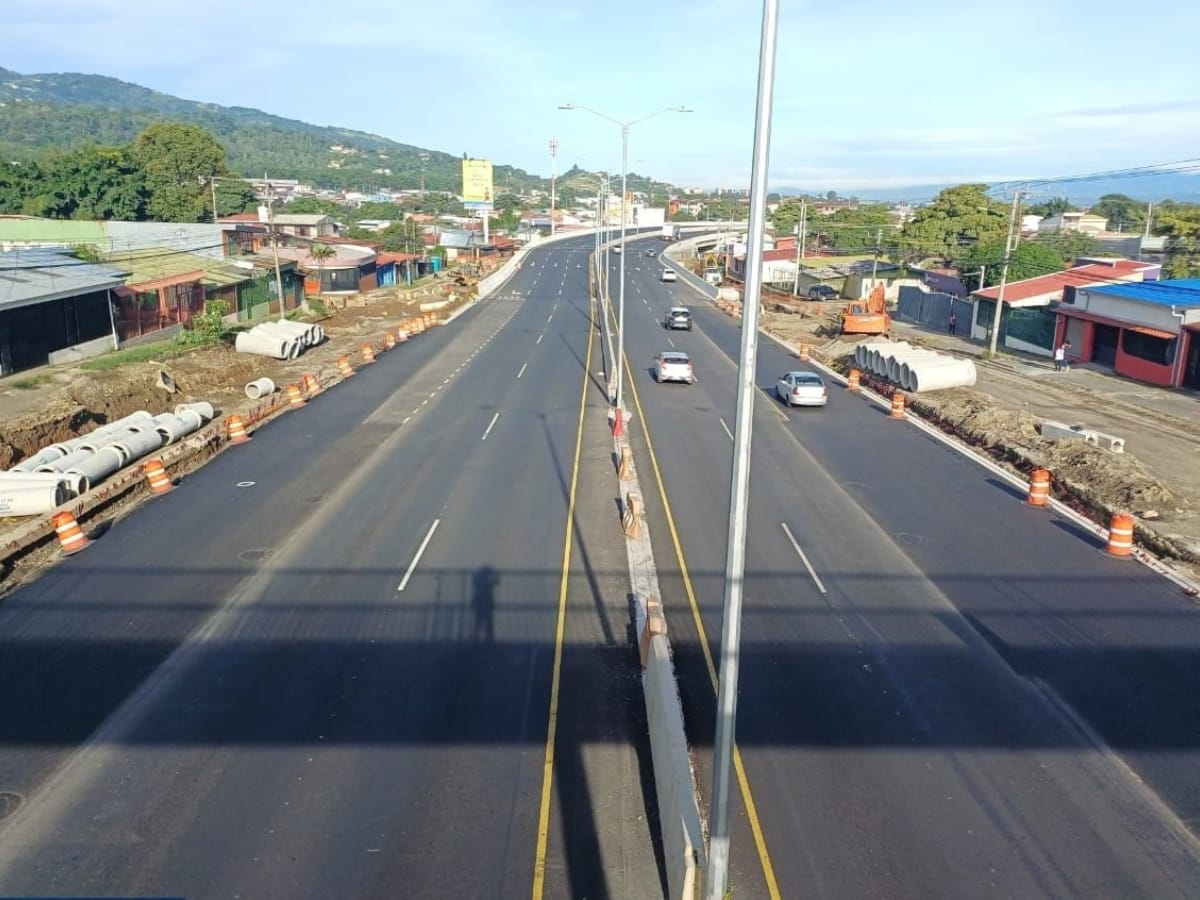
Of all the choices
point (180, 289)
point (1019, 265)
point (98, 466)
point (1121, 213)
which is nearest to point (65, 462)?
point (98, 466)

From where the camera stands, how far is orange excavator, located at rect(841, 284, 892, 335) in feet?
153

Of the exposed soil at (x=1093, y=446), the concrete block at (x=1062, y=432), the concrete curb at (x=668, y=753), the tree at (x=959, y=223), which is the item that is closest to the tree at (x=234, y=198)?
the tree at (x=959, y=223)

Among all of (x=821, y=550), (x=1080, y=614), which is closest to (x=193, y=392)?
(x=821, y=550)

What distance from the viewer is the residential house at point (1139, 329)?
34469 millimetres

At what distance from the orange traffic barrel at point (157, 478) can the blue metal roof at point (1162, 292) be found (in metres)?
35.4

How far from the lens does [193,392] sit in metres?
34.6

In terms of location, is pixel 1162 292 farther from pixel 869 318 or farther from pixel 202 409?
pixel 202 409

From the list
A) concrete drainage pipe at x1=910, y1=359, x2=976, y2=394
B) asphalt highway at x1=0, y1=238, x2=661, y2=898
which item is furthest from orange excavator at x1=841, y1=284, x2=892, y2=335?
asphalt highway at x1=0, y1=238, x2=661, y2=898

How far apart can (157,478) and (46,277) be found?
21547mm

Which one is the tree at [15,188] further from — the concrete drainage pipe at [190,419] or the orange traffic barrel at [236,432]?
the orange traffic barrel at [236,432]

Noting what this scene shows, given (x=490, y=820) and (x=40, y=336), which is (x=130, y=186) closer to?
(x=40, y=336)

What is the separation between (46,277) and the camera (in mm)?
37969

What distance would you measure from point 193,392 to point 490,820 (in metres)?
29.3

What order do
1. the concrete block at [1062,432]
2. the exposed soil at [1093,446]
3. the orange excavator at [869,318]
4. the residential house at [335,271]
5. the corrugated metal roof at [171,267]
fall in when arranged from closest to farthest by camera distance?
the exposed soil at [1093,446] < the concrete block at [1062,432] < the orange excavator at [869,318] < the corrugated metal roof at [171,267] < the residential house at [335,271]
